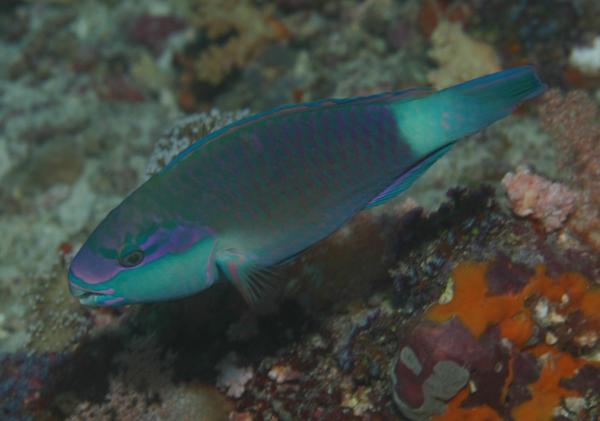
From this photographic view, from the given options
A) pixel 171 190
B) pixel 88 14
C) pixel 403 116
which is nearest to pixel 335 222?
pixel 403 116

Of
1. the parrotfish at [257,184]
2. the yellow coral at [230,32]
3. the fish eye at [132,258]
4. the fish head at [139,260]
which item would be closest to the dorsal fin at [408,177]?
the parrotfish at [257,184]

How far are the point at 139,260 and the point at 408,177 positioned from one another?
4.61 ft

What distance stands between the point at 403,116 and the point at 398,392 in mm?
1396

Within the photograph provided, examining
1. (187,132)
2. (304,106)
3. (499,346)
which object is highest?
(187,132)

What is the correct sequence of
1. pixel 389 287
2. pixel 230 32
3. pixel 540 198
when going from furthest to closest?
pixel 230 32 < pixel 389 287 < pixel 540 198

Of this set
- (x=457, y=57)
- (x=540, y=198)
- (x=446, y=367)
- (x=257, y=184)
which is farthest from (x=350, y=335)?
(x=457, y=57)

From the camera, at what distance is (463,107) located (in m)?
2.61

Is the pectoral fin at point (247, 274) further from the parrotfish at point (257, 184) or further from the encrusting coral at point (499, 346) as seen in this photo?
the encrusting coral at point (499, 346)

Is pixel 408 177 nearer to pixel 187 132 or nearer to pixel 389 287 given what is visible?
pixel 389 287

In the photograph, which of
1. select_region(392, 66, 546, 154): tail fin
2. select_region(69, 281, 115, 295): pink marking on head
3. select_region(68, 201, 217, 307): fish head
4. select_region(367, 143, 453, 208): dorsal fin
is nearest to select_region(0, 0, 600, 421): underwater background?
select_region(367, 143, 453, 208): dorsal fin

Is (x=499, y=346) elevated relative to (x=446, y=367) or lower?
lower

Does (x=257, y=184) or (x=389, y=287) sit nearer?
(x=257, y=184)

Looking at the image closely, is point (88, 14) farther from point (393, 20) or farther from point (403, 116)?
point (403, 116)

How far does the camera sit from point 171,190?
2.70m
